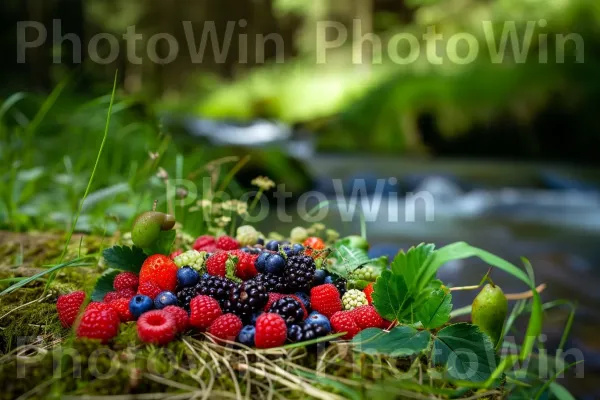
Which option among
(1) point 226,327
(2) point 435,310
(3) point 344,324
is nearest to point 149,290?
(1) point 226,327

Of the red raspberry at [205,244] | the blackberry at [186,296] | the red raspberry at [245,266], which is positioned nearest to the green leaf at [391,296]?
the red raspberry at [245,266]

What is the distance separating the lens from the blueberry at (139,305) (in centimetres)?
114

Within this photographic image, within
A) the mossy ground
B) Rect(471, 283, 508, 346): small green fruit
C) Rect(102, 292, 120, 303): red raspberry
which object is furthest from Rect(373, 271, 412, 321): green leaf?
Rect(102, 292, 120, 303): red raspberry

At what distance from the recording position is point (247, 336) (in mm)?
1079

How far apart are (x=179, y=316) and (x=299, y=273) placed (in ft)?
1.01

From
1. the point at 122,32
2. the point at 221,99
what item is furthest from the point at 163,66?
the point at 221,99

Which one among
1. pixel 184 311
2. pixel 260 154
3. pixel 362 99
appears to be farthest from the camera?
pixel 362 99

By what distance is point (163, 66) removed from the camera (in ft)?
68.0

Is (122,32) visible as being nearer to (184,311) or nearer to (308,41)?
(308,41)

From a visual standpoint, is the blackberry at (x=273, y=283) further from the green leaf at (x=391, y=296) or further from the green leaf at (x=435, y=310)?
the green leaf at (x=435, y=310)

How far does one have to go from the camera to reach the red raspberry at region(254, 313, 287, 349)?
3.48 ft

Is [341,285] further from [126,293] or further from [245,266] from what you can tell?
[126,293]

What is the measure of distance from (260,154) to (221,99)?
10.3 metres

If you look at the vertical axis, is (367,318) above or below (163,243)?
below
